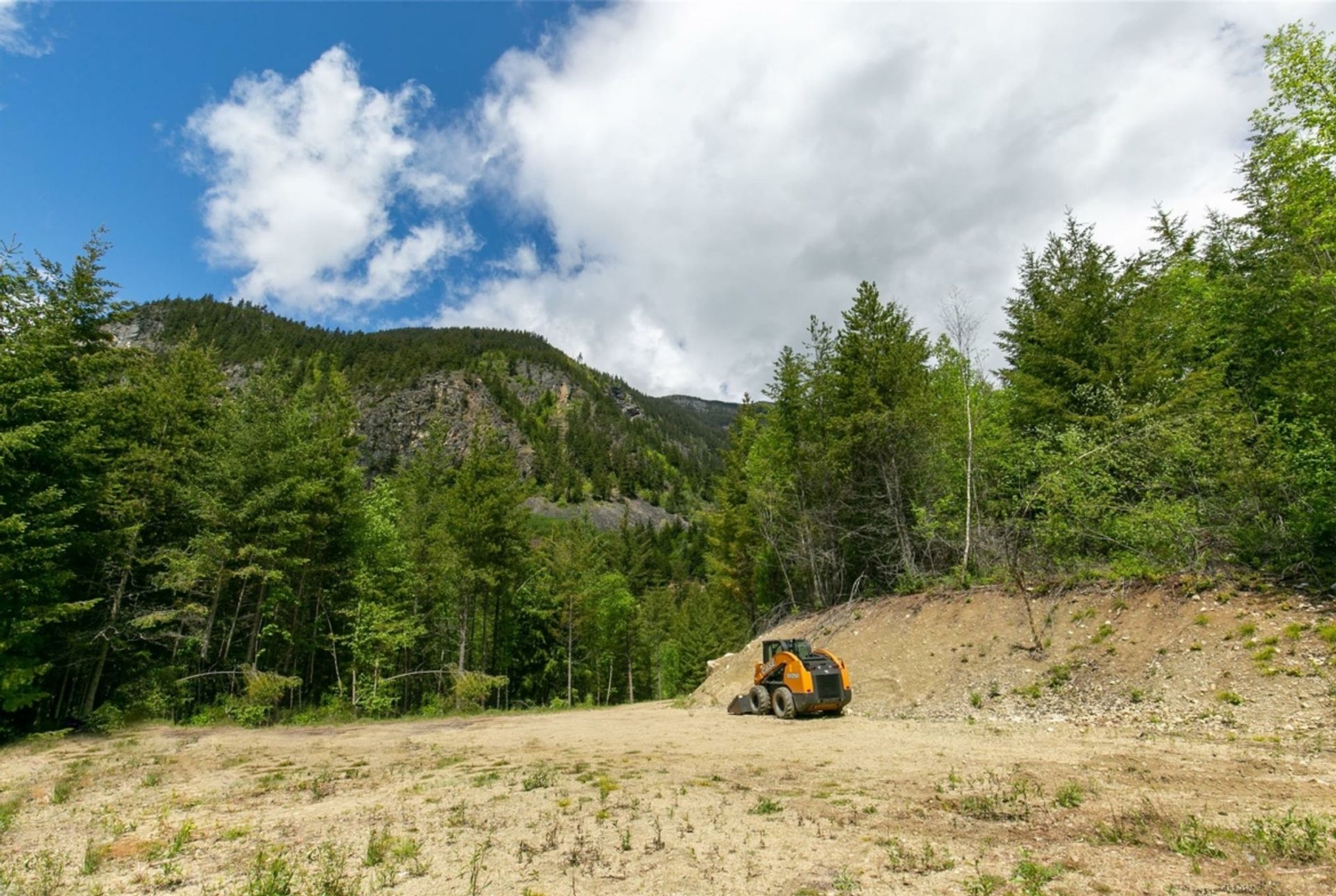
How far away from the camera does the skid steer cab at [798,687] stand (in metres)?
15.1

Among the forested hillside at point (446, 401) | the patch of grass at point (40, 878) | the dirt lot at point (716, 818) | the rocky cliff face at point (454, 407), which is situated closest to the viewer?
the dirt lot at point (716, 818)

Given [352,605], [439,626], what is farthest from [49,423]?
[439,626]

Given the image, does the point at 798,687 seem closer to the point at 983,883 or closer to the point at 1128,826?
the point at 1128,826

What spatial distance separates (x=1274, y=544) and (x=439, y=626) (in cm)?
3178

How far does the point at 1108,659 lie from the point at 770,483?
609 inches

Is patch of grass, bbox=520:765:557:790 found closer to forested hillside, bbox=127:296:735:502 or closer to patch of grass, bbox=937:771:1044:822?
patch of grass, bbox=937:771:1044:822

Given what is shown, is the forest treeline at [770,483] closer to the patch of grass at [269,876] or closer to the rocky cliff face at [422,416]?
the patch of grass at [269,876]

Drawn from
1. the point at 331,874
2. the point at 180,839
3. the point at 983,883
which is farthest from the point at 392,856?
the point at 983,883

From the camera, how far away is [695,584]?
73.8m

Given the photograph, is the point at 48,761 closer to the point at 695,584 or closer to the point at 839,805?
the point at 839,805

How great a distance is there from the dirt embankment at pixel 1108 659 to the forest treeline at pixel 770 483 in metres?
1.40

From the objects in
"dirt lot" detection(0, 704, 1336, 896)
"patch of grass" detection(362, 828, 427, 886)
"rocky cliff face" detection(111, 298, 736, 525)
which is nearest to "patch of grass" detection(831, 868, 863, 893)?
"dirt lot" detection(0, 704, 1336, 896)

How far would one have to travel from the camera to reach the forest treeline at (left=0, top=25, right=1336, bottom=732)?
14.3 meters

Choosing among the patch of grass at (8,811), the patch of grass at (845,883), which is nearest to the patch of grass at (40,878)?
the patch of grass at (8,811)
